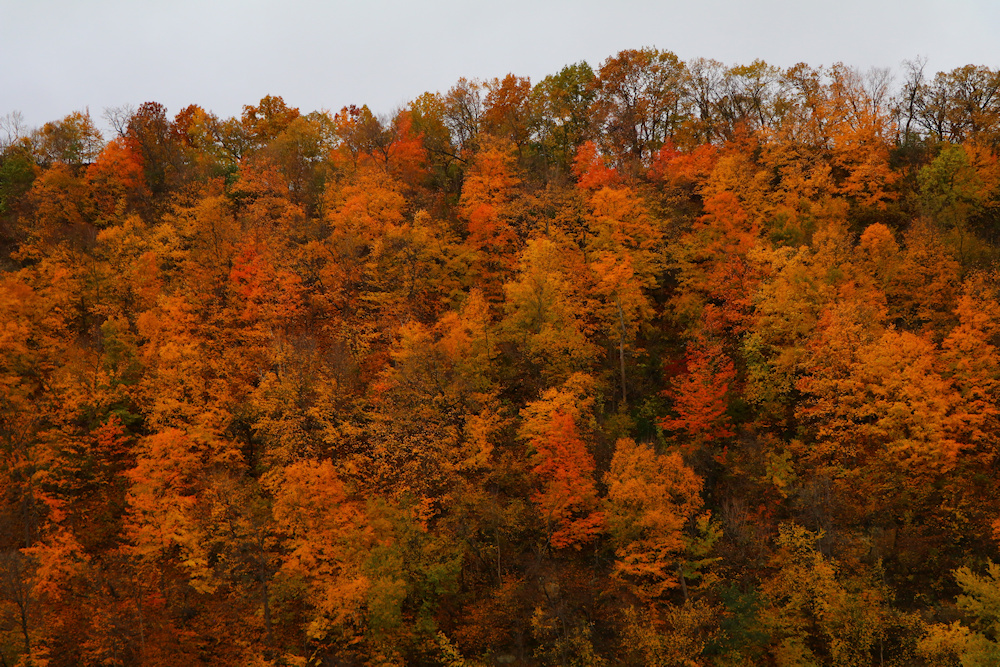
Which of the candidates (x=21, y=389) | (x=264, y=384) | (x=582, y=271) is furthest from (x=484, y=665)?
(x=21, y=389)

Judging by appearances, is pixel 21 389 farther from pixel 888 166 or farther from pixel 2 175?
pixel 888 166

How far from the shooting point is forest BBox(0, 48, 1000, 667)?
2811 cm

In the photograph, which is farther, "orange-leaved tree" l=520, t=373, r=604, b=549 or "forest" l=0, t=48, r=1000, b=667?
"orange-leaved tree" l=520, t=373, r=604, b=549

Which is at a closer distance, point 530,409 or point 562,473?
point 562,473

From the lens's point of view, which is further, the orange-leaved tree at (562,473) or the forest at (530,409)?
the orange-leaved tree at (562,473)

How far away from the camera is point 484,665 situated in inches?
1114

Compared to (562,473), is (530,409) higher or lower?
higher

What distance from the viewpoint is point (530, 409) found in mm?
32562

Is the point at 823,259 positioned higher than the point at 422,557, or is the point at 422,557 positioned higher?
the point at 823,259

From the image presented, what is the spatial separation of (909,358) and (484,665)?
2315cm

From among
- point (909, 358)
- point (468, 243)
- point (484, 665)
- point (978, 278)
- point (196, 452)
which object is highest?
point (468, 243)

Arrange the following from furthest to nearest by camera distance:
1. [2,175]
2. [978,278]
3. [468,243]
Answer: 1. [2,175]
2. [468,243]
3. [978,278]

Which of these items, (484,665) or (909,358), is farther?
(909,358)

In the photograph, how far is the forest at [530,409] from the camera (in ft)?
92.2
